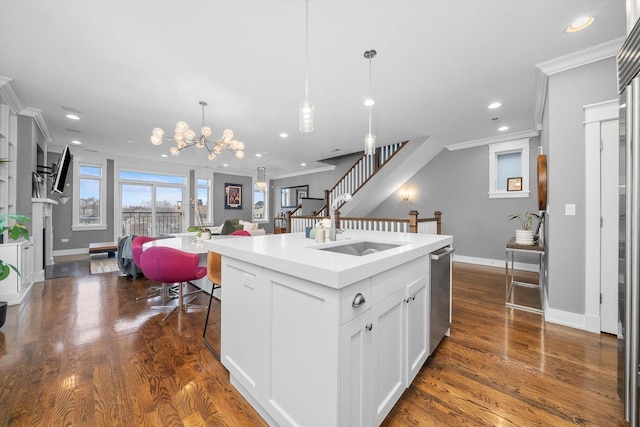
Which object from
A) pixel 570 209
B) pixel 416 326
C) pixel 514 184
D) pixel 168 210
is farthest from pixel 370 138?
pixel 168 210

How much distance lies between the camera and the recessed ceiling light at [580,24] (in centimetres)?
206

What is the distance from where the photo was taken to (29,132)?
13.1ft

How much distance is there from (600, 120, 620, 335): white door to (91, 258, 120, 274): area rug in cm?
707

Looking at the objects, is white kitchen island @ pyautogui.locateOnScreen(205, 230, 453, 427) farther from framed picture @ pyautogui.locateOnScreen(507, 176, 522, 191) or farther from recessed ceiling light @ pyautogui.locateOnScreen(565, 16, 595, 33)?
framed picture @ pyautogui.locateOnScreen(507, 176, 522, 191)

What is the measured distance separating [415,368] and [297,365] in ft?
3.07

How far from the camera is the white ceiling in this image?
1.98m

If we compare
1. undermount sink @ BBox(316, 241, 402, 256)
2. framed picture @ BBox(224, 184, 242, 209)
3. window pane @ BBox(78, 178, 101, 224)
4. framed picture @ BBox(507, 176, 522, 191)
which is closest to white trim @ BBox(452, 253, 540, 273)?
framed picture @ BBox(507, 176, 522, 191)

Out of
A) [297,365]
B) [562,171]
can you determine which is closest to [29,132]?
[297,365]

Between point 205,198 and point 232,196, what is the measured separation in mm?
990

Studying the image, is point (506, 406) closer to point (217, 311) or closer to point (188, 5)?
point (217, 311)

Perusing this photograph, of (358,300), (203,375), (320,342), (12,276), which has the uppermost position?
(358,300)

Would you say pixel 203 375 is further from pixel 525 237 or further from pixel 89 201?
pixel 89 201

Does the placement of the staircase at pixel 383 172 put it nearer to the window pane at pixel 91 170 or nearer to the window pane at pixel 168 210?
the window pane at pixel 168 210

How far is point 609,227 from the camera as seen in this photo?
94.7 inches
